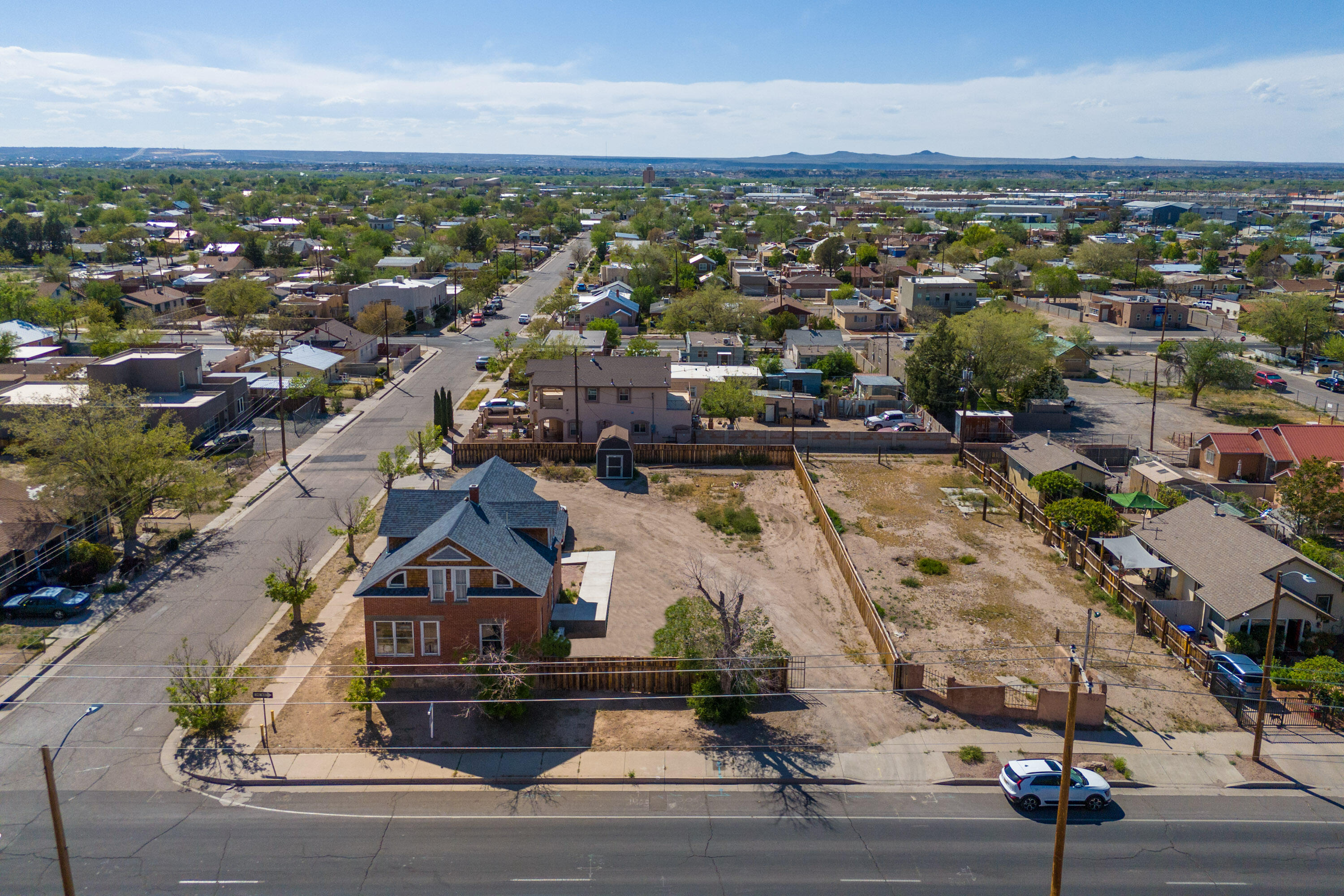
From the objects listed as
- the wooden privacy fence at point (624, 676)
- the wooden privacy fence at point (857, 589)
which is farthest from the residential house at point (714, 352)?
the wooden privacy fence at point (624, 676)

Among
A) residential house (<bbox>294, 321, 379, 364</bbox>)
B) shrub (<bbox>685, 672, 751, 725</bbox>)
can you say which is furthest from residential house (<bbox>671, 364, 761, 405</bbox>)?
shrub (<bbox>685, 672, 751, 725</bbox>)

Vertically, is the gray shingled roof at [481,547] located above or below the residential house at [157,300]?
below

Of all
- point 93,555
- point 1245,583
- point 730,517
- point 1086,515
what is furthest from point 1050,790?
point 93,555

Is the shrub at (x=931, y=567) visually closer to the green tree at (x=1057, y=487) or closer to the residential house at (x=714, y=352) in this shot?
the green tree at (x=1057, y=487)

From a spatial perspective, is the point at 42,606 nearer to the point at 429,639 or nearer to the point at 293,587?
the point at 293,587

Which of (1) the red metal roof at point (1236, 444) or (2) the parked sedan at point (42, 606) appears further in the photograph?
(1) the red metal roof at point (1236, 444)

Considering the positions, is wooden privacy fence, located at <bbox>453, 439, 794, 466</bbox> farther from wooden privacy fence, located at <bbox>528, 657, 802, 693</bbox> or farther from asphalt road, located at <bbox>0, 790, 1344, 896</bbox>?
asphalt road, located at <bbox>0, 790, 1344, 896</bbox>
